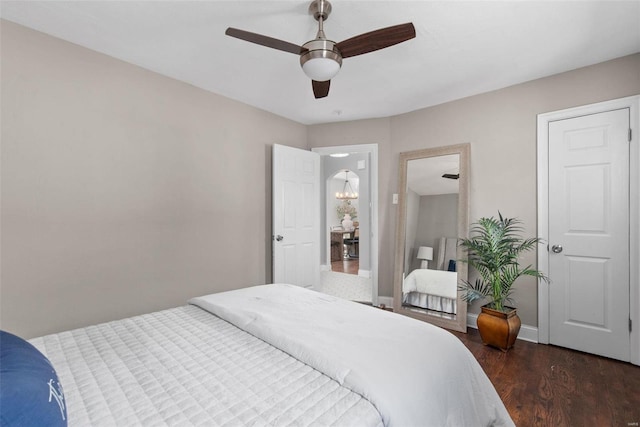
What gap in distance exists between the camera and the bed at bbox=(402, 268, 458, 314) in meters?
3.34

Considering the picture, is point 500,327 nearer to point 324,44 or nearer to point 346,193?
point 324,44

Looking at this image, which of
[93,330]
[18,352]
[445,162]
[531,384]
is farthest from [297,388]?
[445,162]

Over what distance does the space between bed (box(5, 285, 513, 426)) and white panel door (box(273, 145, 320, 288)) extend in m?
2.03

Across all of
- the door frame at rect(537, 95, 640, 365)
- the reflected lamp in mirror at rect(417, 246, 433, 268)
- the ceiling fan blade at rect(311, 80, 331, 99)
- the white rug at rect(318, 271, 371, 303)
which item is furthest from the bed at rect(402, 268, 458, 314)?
the ceiling fan blade at rect(311, 80, 331, 99)

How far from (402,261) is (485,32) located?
2414 millimetres

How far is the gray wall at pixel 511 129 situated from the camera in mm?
2629

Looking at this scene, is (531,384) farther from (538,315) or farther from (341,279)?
(341,279)

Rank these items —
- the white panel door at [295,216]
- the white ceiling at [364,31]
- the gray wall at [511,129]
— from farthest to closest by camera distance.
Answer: the white panel door at [295,216]
the gray wall at [511,129]
the white ceiling at [364,31]

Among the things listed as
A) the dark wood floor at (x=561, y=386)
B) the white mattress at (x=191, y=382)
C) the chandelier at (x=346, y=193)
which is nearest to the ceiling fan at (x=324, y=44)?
the white mattress at (x=191, y=382)

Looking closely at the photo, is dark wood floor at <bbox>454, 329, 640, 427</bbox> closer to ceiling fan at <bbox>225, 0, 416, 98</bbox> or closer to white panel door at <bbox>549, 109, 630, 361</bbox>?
white panel door at <bbox>549, 109, 630, 361</bbox>

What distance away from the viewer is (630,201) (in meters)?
2.47

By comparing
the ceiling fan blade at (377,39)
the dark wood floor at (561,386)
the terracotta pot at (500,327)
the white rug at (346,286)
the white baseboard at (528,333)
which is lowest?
the white rug at (346,286)

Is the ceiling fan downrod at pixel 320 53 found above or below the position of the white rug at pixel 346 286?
above

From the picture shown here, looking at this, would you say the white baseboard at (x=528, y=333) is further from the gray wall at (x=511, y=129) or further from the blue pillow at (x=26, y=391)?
the blue pillow at (x=26, y=391)
